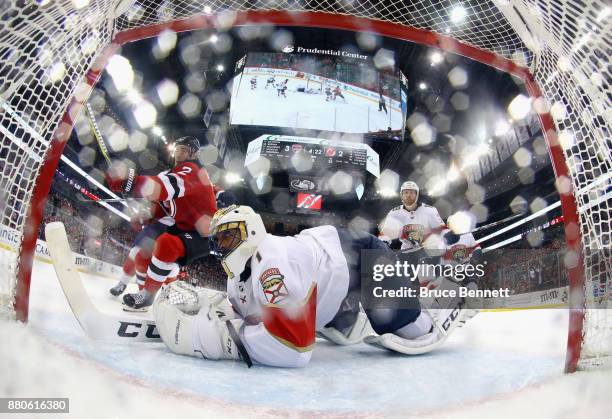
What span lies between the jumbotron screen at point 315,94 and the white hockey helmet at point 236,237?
6.80 m

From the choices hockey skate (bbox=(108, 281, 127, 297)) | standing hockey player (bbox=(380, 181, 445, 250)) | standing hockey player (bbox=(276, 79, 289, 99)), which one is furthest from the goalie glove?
standing hockey player (bbox=(276, 79, 289, 99))

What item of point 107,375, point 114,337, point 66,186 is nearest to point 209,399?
point 107,375

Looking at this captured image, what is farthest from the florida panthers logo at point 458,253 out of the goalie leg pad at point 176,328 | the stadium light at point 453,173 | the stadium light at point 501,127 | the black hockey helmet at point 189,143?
the stadium light at point 453,173

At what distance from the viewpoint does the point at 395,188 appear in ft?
40.0

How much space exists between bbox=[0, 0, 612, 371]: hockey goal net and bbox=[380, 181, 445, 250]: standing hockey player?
180 centimetres

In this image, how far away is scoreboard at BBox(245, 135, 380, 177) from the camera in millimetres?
8625

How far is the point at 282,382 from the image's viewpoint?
1105 millimetres

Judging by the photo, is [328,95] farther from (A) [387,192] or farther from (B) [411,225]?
(B) [411,225]

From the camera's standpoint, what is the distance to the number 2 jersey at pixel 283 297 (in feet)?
3.97

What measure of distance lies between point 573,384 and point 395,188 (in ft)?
37.4

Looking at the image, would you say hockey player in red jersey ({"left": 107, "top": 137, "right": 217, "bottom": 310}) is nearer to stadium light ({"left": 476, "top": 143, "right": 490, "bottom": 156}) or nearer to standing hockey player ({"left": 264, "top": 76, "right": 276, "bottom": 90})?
standing hockey player ({"left": 264, "top": 76, "right": 276, "bottom": 90})

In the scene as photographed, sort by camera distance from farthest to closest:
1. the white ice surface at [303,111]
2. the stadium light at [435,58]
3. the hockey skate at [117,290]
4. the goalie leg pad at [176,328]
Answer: the stadium light at [435,58] < the white ice surface at [303,111] < the hockey skate at [117,290] < the goalie leg pad at [176,328]

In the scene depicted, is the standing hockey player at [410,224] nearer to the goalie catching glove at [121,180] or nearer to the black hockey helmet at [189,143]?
the black hockey helmet at [189,143]

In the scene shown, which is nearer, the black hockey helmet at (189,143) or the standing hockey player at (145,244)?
the black hockey helmet at (189,143)
